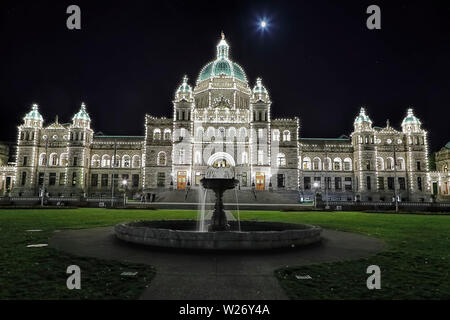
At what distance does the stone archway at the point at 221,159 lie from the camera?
190 ft

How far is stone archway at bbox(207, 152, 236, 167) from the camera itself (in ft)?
190

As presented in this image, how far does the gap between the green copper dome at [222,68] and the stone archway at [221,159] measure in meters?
18.8

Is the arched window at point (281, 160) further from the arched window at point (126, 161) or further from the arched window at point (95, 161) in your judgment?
the arched window at point (95, 161)

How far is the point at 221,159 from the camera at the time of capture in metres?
58.9

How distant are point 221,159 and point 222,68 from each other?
2172 centimetres

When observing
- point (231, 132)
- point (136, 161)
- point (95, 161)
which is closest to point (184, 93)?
point (231, 132)

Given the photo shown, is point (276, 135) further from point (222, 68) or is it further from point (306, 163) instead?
point (222, 68)

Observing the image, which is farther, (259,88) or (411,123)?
(411,123)

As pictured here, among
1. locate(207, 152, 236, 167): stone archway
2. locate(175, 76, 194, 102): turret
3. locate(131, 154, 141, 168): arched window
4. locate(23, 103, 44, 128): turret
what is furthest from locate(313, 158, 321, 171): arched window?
locate(23, 103, 44, 128): turret

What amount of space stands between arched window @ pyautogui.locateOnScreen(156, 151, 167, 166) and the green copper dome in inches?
793

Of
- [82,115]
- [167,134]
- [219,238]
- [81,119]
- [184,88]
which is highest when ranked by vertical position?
[184,88]

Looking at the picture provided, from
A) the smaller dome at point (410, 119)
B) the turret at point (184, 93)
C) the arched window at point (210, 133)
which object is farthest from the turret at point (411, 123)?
the turret at point (184, 93)

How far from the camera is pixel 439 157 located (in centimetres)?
8294
